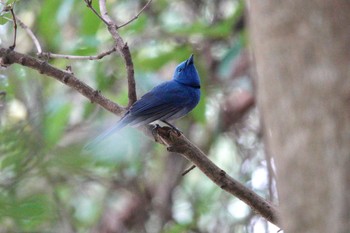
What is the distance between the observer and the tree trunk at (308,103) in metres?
1.17

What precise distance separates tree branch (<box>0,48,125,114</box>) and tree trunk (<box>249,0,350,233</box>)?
5.03 ft

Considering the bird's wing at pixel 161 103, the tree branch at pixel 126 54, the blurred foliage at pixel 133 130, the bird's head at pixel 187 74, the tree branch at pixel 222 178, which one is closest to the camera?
the tree branch at pixel 222 178

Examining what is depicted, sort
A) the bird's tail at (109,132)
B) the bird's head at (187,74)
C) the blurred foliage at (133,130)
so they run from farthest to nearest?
1. the bird's head at (187,74)
2. the blurred foliage at (133,130)
3. the bird's tail at (109,132)

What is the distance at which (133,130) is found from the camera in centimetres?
405

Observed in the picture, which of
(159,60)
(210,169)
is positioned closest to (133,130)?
(159,60)

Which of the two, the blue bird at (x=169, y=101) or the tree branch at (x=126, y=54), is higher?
the blue bird at (x=169, y=101)

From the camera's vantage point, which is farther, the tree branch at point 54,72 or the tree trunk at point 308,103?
the tree branch at point 54,72

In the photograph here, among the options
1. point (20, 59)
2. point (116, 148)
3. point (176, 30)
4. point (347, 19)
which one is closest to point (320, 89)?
point (347, 19)

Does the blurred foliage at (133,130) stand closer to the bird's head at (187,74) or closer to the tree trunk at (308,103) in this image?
the bird's head at (187,74)

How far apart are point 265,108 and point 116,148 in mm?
2653

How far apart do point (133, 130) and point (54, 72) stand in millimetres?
1351

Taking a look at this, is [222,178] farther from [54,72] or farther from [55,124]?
[55,124]

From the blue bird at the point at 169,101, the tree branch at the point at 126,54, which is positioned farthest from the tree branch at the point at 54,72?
the blue bird at the point at 169,101

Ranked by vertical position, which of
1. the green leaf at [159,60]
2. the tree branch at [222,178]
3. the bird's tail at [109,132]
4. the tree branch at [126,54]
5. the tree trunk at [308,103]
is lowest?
the tree trunk at [308,103]
